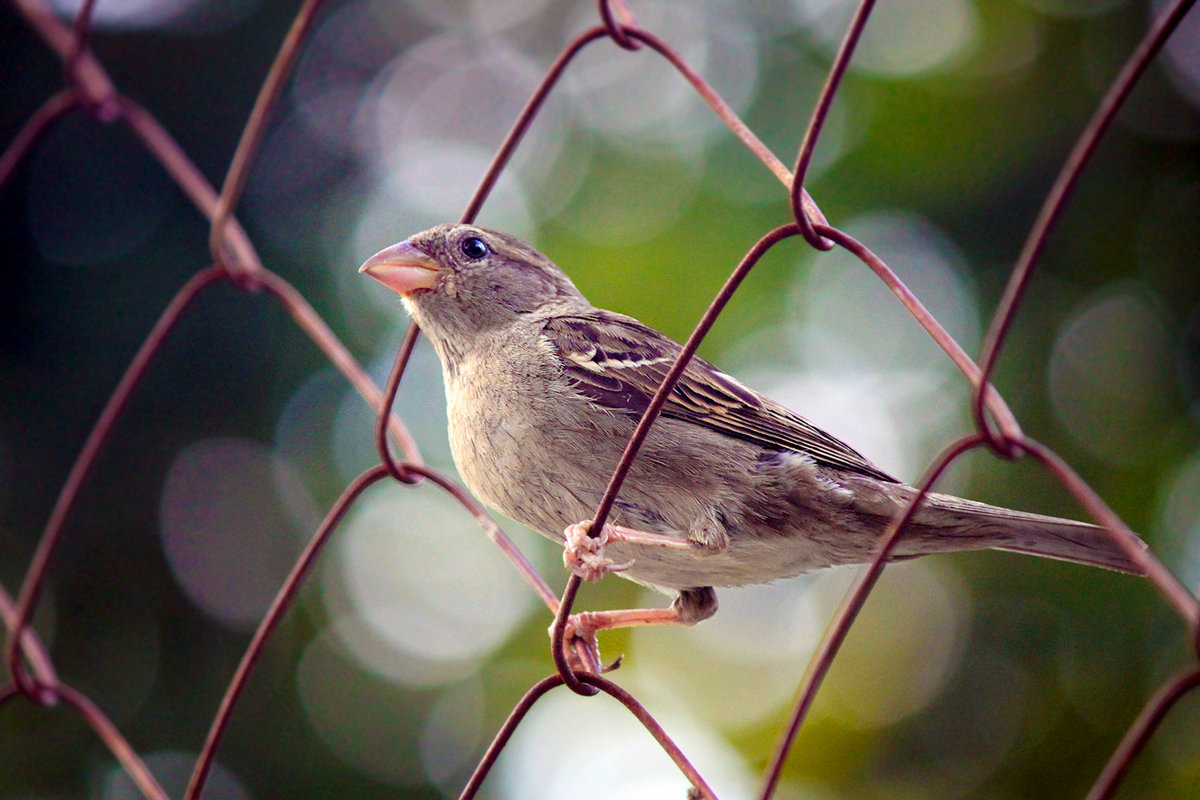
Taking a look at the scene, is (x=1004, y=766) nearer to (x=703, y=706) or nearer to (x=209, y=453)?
(x=703, y=706)

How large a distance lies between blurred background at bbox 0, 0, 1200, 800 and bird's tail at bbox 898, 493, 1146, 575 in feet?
2.78

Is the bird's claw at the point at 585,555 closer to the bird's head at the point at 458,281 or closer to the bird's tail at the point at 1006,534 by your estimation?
the bird's tail at the point at 1006,534

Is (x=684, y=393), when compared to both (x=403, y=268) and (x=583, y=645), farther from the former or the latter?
(x=403, y=268)

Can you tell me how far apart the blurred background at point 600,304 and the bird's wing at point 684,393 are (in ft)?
1.00

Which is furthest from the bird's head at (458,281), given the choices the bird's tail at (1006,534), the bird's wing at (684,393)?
the bird's tail at (1006,534)

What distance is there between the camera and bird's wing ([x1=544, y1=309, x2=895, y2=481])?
90.7 inches

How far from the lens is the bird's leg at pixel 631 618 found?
7.68 ft

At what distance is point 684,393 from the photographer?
2352mm

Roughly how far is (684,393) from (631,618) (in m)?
0.51

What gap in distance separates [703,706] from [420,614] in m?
1.54

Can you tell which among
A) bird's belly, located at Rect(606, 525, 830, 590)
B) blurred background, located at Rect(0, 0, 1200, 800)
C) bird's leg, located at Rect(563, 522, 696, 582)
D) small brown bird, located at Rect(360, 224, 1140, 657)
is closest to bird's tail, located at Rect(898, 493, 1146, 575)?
small brown bird, located at Rect(360, 224, 1140, 657)

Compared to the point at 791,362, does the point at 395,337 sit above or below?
below

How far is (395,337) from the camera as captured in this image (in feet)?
12.9

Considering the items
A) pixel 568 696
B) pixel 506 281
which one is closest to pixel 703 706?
pixel 568 696
